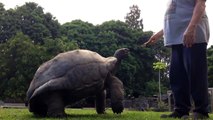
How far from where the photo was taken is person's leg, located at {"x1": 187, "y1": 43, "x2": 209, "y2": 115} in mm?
6219

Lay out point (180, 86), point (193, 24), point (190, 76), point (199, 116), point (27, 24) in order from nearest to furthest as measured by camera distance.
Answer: point (193, 24) → point (199, 116) → point (190, 76) → point (180, 86) → point (27, 24)

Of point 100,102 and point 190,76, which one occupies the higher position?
point 190,76

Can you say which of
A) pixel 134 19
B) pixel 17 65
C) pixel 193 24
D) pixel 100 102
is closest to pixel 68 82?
pixel 100 102

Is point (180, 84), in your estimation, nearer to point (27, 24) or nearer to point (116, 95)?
point (116, 95)

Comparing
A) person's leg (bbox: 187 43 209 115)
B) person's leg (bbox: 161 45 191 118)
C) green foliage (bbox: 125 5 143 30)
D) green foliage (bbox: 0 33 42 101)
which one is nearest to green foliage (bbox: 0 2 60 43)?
green foliage (bbox: 0 33 42 101)

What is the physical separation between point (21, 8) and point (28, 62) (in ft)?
40.3

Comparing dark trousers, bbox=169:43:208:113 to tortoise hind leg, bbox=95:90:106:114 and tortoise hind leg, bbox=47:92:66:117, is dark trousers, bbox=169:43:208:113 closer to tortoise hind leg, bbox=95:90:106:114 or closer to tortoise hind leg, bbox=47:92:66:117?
tortoise hind leg, bbox=47:92:66:117

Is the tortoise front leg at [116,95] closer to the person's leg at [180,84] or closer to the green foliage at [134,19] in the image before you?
the person's leg at [180,84]

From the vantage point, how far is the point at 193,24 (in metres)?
5.96

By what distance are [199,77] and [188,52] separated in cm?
41

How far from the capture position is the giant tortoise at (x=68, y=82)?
→ 7355mm

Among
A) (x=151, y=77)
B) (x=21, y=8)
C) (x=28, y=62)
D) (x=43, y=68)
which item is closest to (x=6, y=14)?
(x=21, y=8)

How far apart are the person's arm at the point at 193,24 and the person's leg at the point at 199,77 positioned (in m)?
0.28

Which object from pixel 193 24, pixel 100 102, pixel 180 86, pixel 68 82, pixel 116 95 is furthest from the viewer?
pixel 100 102
